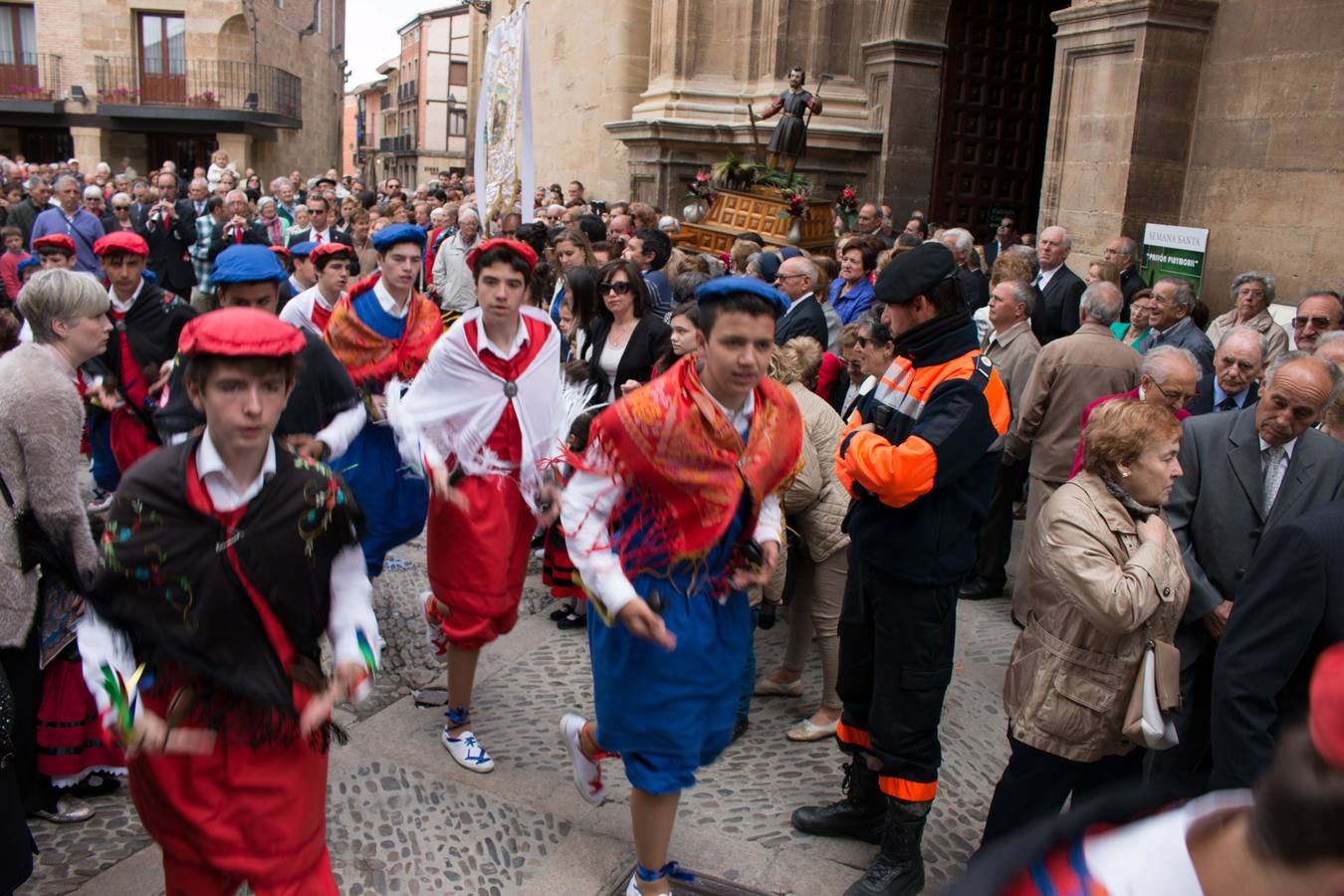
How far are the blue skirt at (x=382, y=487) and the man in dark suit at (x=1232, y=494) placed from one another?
123 inches

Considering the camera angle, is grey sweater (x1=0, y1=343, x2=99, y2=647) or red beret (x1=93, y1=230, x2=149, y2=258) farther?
red beret (x1=93, y1=230, x2=149, y2=258)

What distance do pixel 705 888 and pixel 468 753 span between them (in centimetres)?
118

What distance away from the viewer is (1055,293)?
26.9 ft

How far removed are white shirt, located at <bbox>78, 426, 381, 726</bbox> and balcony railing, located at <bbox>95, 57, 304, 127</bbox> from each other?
35.7 m

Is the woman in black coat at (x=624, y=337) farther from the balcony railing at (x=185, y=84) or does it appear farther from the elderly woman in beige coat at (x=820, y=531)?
the balcony railing at (x=185, y=84)

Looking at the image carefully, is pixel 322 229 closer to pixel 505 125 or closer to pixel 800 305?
pixel 505 125

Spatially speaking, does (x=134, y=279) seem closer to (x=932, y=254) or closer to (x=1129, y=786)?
(x=932, y=254)

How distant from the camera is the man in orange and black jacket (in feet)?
11.0

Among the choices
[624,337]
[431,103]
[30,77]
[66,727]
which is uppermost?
[431,103]

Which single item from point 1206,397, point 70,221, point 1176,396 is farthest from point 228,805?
point 70,221

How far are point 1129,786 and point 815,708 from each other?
11.2 feet

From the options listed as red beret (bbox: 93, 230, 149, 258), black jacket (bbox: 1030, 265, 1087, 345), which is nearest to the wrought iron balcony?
black jacket (bbox: 1030, 265, 1087, 345)

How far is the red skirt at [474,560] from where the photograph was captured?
13.9 ft

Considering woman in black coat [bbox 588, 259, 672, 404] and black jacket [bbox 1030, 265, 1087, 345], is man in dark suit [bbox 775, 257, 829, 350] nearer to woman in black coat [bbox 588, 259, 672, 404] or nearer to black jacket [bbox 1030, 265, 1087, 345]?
woman in black coat [bbox 588, 259, 672, 404]
